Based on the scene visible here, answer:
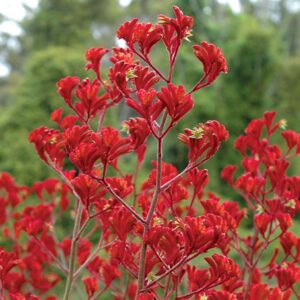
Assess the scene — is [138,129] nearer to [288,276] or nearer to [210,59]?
[210,59]

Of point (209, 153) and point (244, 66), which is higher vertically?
point (244, 66)

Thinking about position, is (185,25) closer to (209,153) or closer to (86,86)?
(209,153)

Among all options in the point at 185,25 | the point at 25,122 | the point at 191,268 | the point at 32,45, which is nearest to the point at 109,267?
the point at 191,268

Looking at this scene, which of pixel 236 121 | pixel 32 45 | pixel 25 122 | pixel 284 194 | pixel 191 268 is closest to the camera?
pixel 191 268

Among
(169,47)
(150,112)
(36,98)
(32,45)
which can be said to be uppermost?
(32,45)

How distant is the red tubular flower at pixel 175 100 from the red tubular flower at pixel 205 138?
6 cm

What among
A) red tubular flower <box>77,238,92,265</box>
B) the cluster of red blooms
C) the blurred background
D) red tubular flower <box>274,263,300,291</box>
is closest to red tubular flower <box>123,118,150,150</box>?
the cluster of red blooms

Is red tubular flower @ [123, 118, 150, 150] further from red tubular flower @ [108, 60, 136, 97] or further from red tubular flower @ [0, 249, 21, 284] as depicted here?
red tubular flower @ [0, 249, 21, 284]

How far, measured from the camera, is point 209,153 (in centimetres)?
97

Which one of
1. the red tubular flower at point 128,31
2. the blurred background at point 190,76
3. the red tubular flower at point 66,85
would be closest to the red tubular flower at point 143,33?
the red tubular flower at point 128,31

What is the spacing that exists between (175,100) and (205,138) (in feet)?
0.36

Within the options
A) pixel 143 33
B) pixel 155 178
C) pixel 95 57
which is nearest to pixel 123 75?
pixel 143 33

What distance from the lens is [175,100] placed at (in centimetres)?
92

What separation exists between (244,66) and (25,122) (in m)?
3.48
